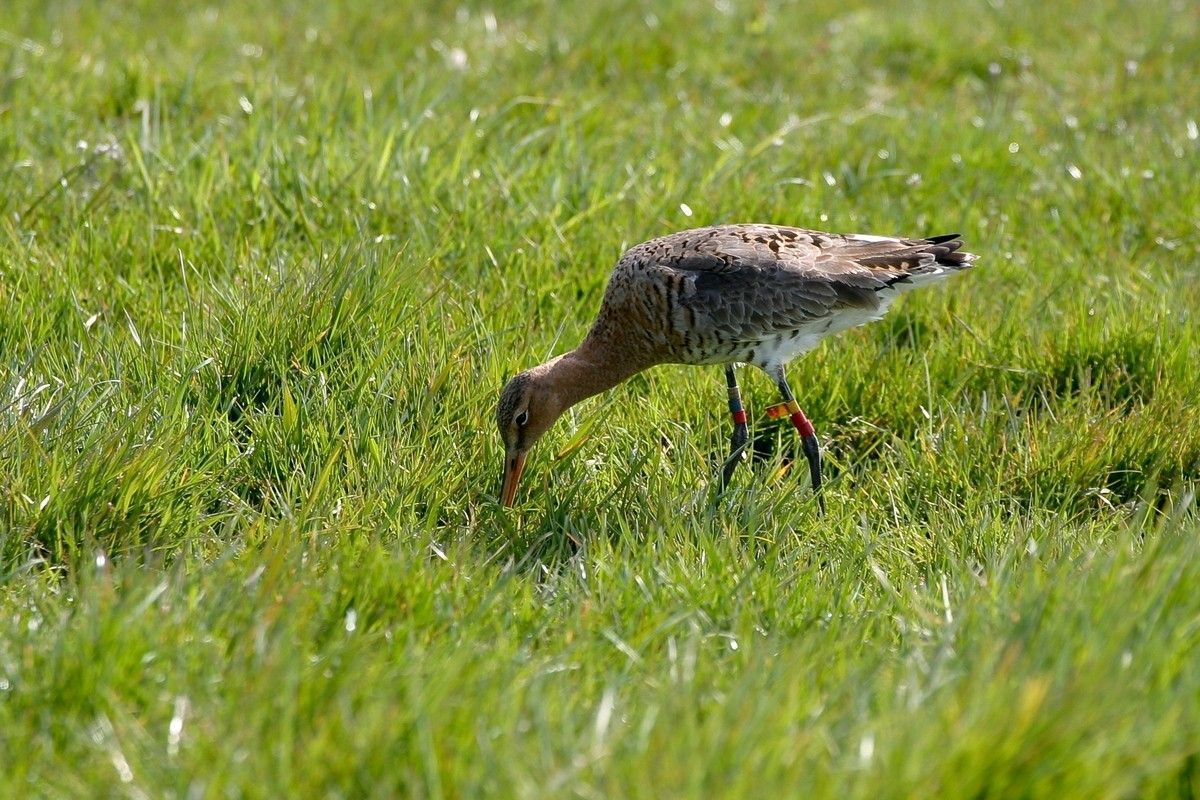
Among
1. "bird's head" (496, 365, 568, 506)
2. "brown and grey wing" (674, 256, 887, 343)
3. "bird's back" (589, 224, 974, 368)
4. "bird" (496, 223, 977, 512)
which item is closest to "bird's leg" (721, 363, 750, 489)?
"bird" (496, 223, 977, 512)

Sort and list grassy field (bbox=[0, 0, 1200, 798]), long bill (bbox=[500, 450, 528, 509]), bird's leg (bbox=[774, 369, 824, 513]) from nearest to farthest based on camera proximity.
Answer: grassy field (bbox=[0, 0, 1200, 798])
long bill (bbox=[500, 450, 528, 509])
bird's leg (bbox=[774, 369, 824, 513])

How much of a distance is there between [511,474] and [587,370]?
0.56m

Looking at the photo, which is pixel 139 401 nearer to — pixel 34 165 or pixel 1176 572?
pixel 34 165

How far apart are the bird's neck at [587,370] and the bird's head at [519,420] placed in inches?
5.0

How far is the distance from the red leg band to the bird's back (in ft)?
0.68

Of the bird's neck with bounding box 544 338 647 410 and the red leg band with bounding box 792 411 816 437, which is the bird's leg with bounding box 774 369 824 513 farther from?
the bird's neck with bounding box 544 338 647 410

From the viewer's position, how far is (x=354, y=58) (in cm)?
789

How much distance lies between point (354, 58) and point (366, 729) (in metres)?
5.89

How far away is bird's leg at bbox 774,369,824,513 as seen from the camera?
14.8 feet

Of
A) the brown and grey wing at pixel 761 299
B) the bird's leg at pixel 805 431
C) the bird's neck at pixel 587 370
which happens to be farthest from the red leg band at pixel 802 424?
the bird's neck at pixel 587 370

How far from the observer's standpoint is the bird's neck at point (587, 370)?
4.57 metres

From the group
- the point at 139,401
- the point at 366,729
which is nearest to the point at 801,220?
the point at 139,401

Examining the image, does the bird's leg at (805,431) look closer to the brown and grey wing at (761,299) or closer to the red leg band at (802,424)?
the red leg band at (802,424)

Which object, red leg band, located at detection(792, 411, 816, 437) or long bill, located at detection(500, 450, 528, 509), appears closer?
long bill, located at detection(500, 450, 528, 509)
